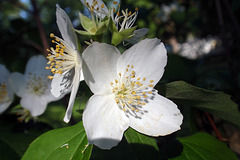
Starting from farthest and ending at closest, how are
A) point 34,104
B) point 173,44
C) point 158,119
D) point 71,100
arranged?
point 173,44
point 34,104
point 158,119
point 71,100

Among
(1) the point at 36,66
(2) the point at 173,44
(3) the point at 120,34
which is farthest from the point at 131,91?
(2) the point at 173,44

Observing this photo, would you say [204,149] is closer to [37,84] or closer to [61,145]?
[61,145]

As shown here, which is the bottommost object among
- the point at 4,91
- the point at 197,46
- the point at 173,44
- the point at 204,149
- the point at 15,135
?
the point at 173,44

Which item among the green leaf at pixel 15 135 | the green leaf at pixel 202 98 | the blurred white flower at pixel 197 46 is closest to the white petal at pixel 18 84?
the green leaf at pixel 15 135

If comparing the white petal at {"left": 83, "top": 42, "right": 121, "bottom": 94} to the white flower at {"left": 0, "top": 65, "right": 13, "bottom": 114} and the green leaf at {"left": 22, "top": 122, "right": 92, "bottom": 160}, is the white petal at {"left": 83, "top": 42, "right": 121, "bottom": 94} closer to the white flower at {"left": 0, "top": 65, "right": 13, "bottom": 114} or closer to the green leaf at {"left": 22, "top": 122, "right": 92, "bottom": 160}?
the green leaf at {"left": 22, "top": 122, "right": 92, "bottom": 160}

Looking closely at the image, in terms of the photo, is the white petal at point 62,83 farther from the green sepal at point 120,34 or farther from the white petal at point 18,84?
the white petal at point 18,84

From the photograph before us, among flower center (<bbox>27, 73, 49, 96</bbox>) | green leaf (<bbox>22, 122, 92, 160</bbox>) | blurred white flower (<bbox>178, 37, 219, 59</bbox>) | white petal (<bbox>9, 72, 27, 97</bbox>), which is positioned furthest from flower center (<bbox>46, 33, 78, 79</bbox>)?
blurred white flower (<bbox>178, 37, 219, 59</bbox>)

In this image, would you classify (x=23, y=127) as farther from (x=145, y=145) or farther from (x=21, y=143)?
(x=145, y=145)
